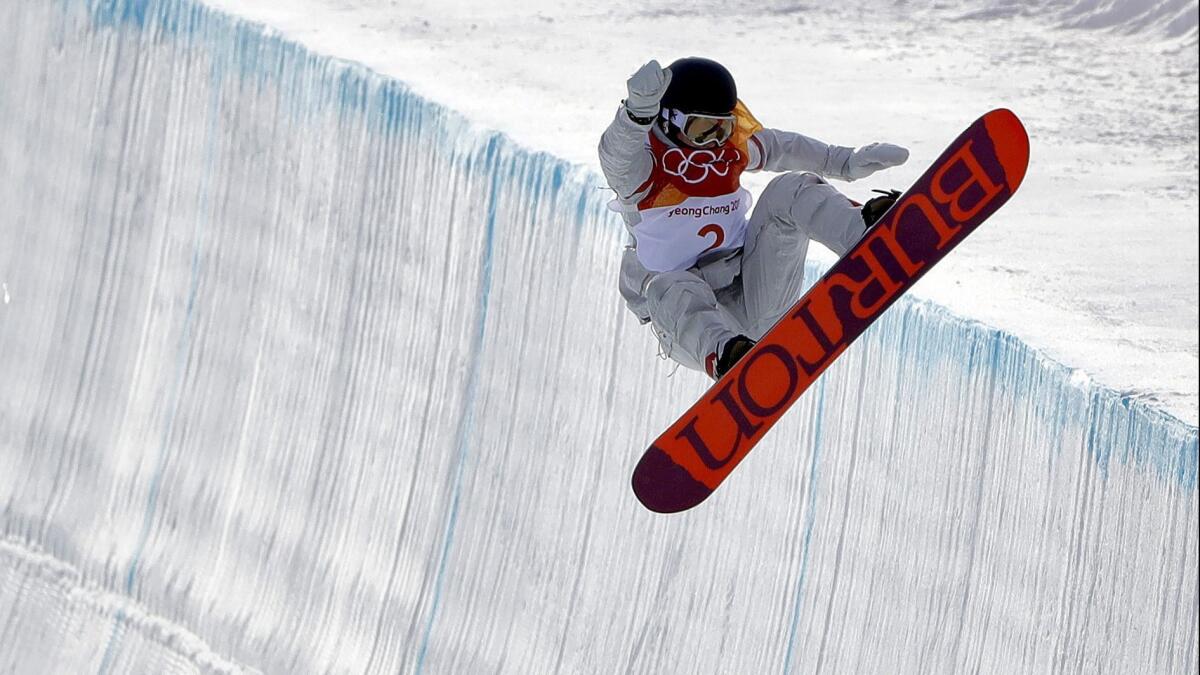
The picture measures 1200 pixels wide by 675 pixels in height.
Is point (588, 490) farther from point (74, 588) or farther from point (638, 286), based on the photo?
point (74, 588)

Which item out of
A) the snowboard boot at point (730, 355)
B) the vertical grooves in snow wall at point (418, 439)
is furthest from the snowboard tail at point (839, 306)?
the vertical grooves in snow wall at point (418, 439)

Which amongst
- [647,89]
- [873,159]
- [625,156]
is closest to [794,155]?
[873,159]

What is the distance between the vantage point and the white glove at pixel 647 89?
426cm

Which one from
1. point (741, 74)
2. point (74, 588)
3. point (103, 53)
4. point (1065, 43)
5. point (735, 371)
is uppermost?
point (1065, 43)

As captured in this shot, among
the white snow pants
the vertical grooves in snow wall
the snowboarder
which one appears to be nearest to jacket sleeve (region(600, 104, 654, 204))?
the snowboarder

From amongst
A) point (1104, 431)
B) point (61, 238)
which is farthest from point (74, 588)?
point (1104, 431)

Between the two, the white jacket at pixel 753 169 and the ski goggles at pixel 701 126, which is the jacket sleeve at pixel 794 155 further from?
the ski goggles at pixel 701 126

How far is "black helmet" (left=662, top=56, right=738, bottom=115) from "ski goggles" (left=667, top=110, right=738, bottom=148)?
0.05 ft

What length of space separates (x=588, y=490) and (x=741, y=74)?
433 centimetres

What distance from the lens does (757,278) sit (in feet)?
16.1

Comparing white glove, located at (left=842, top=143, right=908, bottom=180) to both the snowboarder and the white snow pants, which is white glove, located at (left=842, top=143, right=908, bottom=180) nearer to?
the snowboarder

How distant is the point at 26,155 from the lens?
9.91 meters

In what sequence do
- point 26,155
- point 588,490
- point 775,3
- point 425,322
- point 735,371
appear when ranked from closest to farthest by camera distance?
point 735,371
point 588,490
point 425,322
point 26,155
point 775,3

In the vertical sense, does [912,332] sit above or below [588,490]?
above
